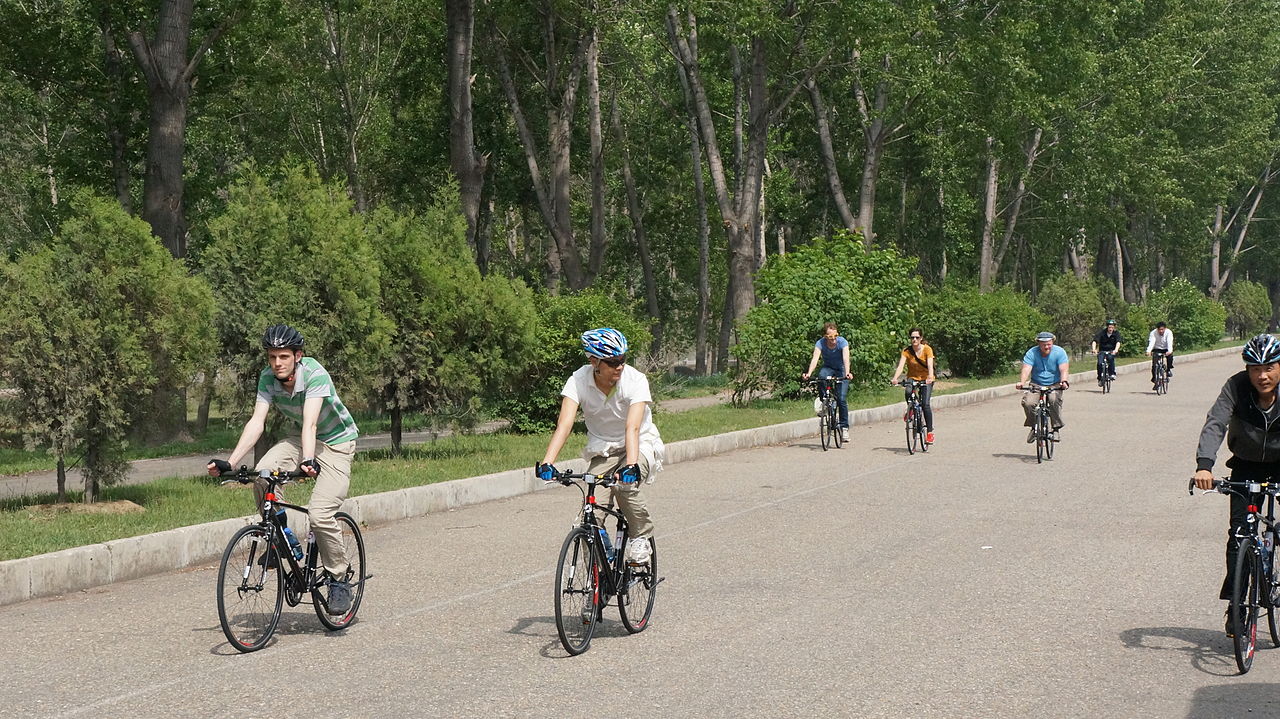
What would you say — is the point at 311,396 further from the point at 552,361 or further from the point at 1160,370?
the point at 1160,370

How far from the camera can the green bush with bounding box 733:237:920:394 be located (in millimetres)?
27016

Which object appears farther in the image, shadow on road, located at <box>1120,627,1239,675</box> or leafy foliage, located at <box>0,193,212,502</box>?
leafy foliage, located at <box>0,193,212,502</box>

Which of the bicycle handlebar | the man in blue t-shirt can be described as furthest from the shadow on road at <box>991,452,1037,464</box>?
the bicycle handlebar

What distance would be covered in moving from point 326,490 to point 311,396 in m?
0.56

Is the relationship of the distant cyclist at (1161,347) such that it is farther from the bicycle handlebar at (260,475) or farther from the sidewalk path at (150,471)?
the bicycle handlebar at (260,475)

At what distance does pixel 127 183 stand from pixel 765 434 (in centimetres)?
1490

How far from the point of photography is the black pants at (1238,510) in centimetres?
710

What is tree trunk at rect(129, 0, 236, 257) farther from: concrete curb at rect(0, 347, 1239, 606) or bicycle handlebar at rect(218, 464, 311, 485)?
bicycle handlebar at rect(218, 464, 311, 485)

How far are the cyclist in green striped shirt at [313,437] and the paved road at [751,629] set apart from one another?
50 cm

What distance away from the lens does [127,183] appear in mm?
28109

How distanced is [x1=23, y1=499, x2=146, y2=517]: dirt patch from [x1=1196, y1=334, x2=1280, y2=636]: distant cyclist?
9144mm

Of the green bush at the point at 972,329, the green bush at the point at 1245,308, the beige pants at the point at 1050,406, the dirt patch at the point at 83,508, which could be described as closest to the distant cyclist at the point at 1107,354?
the green bush at the point at 972,329

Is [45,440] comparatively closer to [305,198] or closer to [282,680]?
[305,198]

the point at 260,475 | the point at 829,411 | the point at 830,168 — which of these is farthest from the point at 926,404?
the point at 830,168
